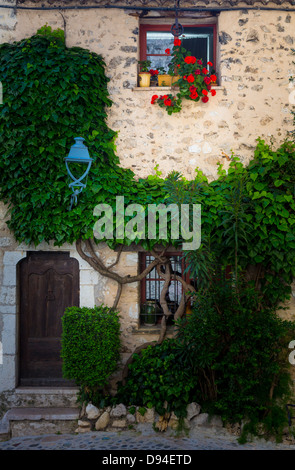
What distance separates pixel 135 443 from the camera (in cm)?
458

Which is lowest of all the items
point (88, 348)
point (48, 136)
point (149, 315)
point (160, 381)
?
point (160, 381)

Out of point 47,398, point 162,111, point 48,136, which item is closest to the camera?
point 48,136

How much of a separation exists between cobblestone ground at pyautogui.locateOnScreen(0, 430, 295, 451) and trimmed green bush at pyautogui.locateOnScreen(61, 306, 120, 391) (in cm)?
62

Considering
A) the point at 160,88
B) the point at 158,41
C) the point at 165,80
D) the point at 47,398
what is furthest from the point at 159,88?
the point at 47,398

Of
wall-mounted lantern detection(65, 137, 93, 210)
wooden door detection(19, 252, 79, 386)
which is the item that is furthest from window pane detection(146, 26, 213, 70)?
wooden door detection(19, 252, 79, 386)

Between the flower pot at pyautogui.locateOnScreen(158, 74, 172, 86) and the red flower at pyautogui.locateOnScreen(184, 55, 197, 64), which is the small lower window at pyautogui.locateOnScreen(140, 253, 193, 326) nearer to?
the flower pot at pyautogui.locateOnScreen(158, 74, 172, 86)

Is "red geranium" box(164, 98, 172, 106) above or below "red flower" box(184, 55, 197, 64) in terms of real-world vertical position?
below

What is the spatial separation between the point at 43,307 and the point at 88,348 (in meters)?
1.03

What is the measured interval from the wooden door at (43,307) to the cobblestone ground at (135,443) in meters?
0.92

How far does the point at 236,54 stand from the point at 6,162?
3244 mm

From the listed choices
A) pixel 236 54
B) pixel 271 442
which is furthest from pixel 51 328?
pixel 236 54

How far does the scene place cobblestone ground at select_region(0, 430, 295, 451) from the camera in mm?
4453

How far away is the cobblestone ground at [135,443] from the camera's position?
14.6 feet

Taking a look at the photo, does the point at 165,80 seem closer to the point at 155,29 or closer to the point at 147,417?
the point at 155,29
